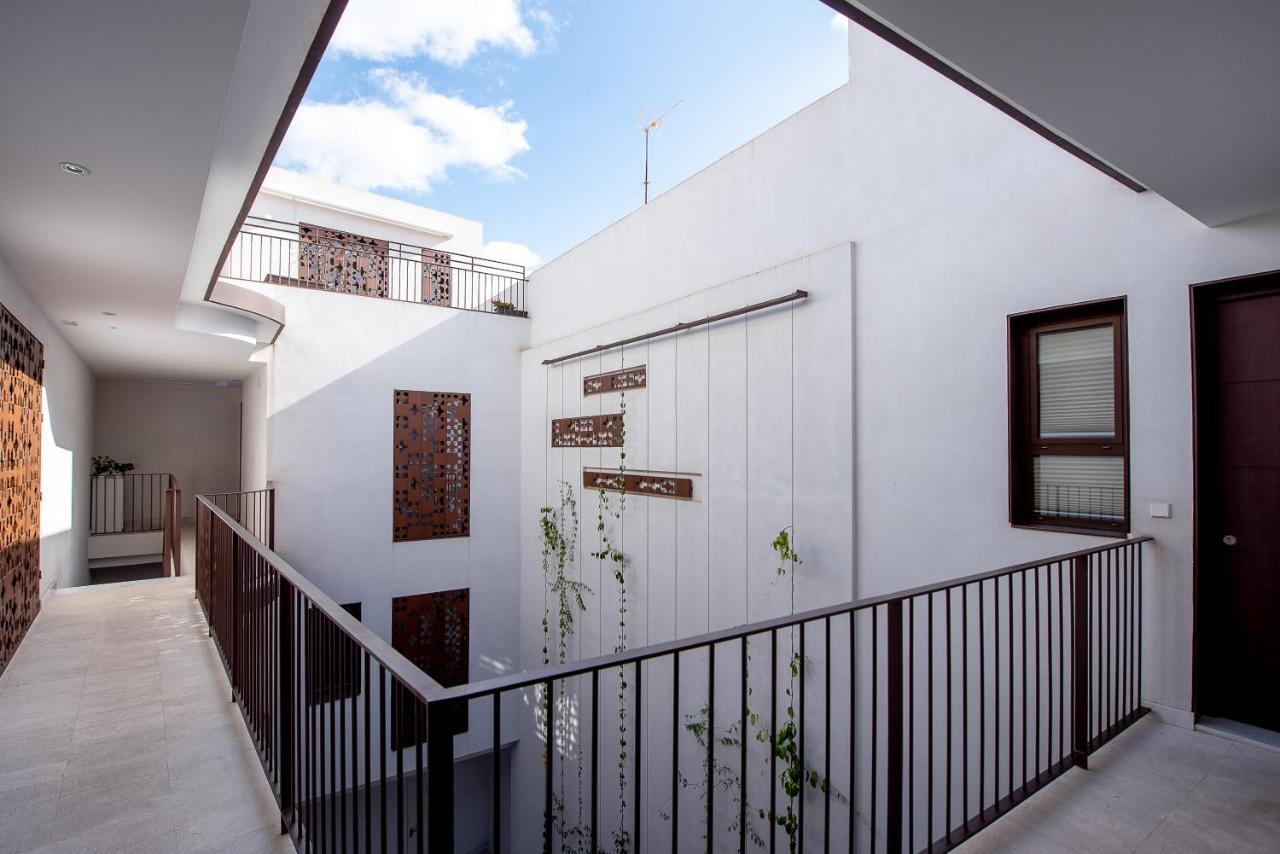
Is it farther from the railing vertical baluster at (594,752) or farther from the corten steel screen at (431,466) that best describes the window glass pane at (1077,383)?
the corten steel screen at (431,466)

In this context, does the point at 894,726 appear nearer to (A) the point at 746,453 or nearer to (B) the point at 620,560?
(A) the point at 746,453

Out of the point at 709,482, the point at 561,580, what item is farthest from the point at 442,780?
the point at 561,580

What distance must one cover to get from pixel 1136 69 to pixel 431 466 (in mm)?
7048

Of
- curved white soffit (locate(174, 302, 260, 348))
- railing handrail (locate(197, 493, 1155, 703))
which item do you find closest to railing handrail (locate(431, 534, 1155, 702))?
railing handrail (locate(197, 493, 1155, 703))

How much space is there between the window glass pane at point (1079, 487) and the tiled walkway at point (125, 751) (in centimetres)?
370

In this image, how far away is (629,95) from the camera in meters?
7.55

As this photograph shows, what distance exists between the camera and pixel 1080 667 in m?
2.56

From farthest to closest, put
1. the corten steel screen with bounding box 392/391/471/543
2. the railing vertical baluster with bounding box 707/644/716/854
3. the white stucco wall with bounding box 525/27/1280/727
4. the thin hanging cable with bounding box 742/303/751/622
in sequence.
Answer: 1. the corten steel screen with bounding box 392/391/471/543
2. the thin hanging cable with bounding box 742/303/751/622
3. the white stucco wall with bounding box 525/27/1280/727
4. the railing vertical baluster with bounding box 707/644/716/854

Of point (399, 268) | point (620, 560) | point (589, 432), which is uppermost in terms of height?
point (399, 268)

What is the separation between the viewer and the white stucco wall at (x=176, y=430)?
1034cm

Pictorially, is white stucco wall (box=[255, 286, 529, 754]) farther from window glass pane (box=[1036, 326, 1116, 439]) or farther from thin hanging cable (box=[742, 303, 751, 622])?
window glass pane (box=[1036, 326, 1116, 439])

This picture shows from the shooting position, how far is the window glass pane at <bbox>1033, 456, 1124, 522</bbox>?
3.04 m

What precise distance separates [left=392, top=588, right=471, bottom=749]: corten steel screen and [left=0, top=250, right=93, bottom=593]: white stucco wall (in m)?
3.08

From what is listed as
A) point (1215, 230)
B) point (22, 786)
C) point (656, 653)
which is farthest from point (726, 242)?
point (22, 786)
